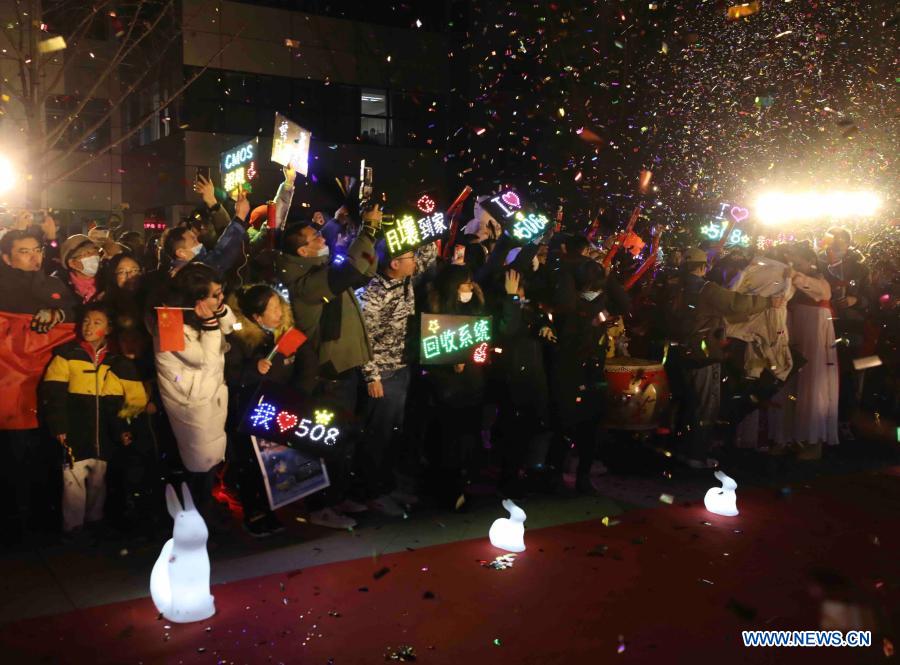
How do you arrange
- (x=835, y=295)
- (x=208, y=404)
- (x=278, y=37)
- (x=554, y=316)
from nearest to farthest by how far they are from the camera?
(x=208, y=404) → (x=554, y=316) → (x=835, y=295) → (x=278, y=37)

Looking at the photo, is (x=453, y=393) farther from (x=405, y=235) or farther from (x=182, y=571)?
(x=182, y=571)

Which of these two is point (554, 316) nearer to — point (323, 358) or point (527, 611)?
point (323, 358)

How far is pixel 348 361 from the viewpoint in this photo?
21.6 ft

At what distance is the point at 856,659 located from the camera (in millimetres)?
4430

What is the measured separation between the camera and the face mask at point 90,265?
641 cm

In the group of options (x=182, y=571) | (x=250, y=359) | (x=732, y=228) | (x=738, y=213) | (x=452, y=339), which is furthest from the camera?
(x=738, y=213)

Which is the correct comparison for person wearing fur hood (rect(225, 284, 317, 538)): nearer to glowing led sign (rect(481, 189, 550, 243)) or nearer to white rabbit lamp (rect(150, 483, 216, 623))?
white rabbit lamp (rect(150, 483, 216, 623))

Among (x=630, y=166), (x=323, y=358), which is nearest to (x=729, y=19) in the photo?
(x=630, y=166)

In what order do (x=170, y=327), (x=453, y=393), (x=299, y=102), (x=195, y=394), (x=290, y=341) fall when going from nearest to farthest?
(x=170, y=327) < (x=195, y=394) < (x=290, y=341) < (x=453, y=393) < (x=299, y=102)

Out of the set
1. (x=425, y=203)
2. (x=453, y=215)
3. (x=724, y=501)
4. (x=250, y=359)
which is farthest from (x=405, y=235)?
(x=724, y=501)

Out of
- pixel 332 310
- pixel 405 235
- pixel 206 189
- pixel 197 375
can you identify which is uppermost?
pixel 206 189

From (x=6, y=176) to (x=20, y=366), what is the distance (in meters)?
8.44

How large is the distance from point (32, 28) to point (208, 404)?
9843 mm

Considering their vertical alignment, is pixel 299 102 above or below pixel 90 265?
above
